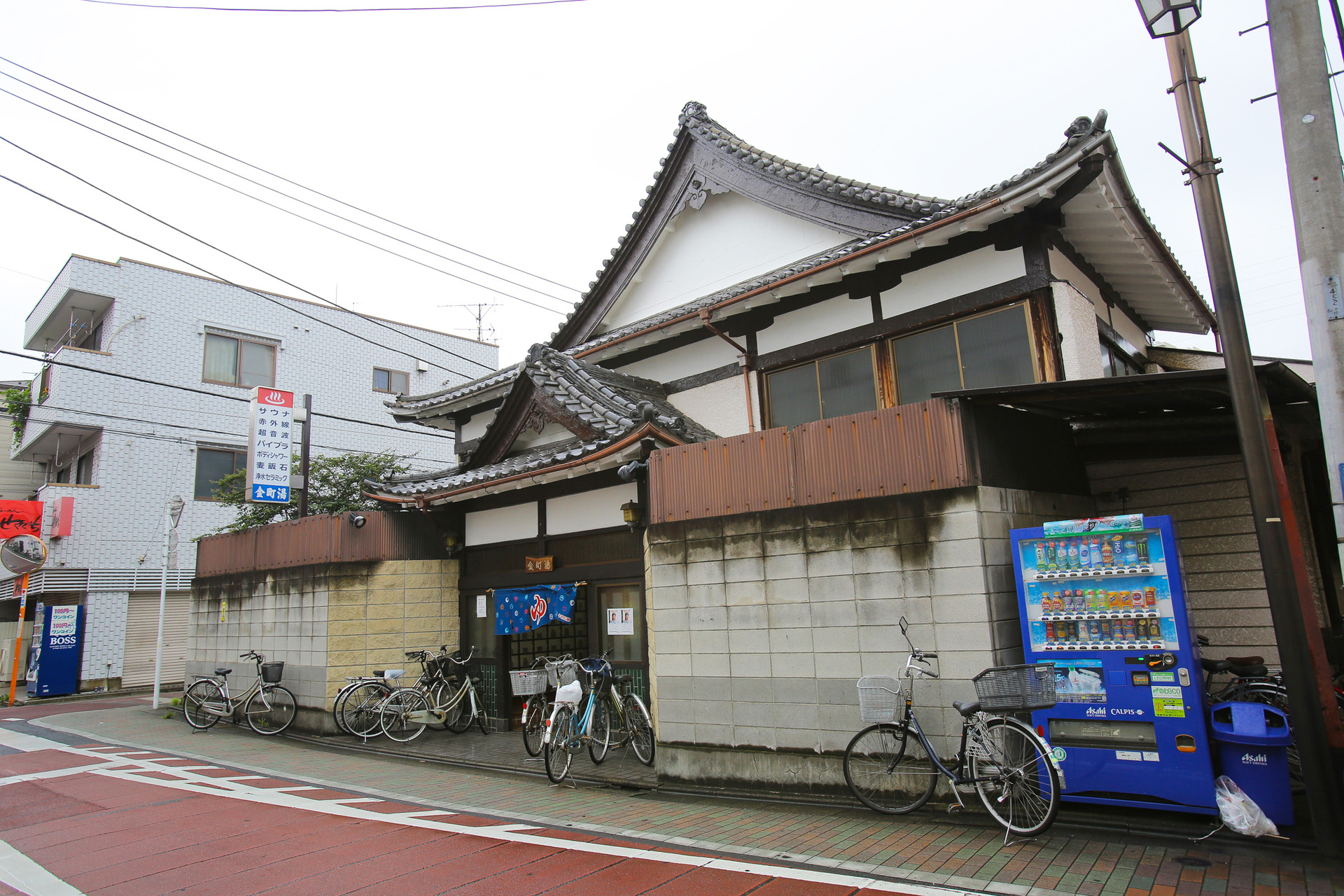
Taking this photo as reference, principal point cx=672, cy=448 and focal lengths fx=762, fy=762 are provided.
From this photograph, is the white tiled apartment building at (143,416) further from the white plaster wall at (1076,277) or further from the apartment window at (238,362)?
the white plaster wall at (1076,277)

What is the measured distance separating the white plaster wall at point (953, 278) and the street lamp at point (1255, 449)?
2874mm

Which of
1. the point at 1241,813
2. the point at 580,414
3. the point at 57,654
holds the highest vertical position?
the point at 580,414

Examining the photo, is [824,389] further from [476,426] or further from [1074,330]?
[476,426]

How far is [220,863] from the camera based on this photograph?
6.21 metres

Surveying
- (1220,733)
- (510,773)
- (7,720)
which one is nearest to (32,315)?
(7,720)

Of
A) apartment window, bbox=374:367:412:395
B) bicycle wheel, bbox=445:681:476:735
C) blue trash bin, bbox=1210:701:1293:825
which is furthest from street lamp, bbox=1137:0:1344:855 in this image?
apartment window, bbox=374:367:412:395

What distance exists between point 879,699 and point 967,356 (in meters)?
4.77

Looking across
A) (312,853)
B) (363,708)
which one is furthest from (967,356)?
(363,708)

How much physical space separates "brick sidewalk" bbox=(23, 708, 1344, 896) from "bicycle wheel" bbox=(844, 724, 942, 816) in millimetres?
175

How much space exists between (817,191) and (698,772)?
873 centimetres

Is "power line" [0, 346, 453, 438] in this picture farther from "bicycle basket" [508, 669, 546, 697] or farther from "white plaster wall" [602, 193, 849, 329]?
"bicycle basket" [508, 669, 546, 697]

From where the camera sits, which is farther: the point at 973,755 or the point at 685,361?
the point at 685,361

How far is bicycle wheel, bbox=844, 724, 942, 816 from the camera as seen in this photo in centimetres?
669

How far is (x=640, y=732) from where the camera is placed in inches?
381
